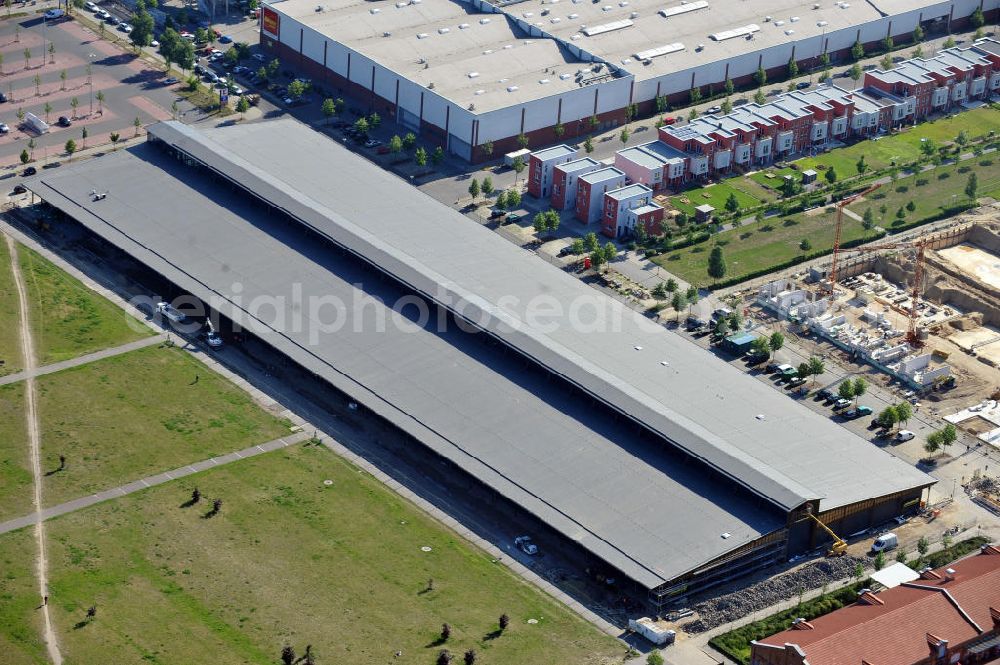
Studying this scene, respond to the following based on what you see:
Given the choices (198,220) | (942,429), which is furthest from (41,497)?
(942,429)

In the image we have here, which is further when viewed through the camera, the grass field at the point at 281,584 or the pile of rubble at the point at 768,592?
the pile of rubble at the point at 768,592

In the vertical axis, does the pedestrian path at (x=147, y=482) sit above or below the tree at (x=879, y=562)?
below

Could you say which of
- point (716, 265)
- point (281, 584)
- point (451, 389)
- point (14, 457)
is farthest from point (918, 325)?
point (14, 457)

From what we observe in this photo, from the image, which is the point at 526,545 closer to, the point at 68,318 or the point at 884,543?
the point at 884,543

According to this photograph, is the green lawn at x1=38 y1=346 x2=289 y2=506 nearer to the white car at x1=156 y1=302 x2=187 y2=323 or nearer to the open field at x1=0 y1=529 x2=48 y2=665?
the white car at x1=156 y1=302 x2=187 y2=323

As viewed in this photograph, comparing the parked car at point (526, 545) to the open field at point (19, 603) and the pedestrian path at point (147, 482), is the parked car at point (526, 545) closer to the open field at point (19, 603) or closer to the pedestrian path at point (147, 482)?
the pedestrian path at point (147, 482)

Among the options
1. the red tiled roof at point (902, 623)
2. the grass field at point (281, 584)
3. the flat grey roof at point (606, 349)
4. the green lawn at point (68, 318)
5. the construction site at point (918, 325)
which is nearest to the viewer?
the red tiled roof at point (902, 623)

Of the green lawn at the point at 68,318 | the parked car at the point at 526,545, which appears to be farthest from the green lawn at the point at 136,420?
the parked car at the point at 526,545
